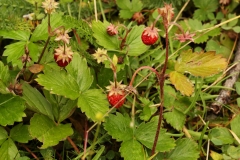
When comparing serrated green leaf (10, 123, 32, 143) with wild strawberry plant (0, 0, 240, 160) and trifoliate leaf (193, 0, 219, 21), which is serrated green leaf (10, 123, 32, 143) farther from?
trifoliate leaf (193, 0, 219, 21)

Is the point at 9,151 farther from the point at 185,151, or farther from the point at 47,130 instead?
the point at 185,151

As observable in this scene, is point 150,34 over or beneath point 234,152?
over

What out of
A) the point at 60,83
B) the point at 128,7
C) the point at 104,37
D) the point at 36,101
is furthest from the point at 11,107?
the point at 128,7

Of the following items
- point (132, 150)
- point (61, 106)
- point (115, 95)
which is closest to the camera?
point (115, 95)

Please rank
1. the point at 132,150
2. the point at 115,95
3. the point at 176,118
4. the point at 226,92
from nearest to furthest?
1. the point at 115,95
2. the point at 132,150
3. the point at 176,118
4. the point at 226,92

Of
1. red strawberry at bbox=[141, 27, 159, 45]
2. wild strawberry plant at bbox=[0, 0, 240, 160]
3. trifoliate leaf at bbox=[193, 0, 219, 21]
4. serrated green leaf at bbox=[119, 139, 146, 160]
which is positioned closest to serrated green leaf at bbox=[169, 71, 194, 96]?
wild strawberry plant at bbox=[0, 0, 240, 160]

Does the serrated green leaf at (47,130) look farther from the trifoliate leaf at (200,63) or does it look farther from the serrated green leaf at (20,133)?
the trifoliate leaf at (200,63)

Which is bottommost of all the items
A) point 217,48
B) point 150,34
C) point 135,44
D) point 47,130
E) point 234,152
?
point 234,152

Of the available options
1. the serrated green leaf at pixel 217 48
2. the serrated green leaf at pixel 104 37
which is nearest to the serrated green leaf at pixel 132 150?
the serrated green leaf at pixel 104 37
